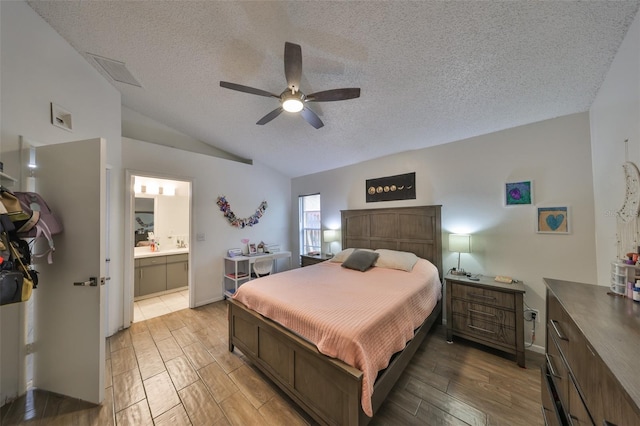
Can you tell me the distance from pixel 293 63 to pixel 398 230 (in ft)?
8.79

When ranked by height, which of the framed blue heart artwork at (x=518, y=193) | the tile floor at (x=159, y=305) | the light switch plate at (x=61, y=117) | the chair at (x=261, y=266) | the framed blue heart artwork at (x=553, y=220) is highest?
the light switch plate at (x=61, y=117)

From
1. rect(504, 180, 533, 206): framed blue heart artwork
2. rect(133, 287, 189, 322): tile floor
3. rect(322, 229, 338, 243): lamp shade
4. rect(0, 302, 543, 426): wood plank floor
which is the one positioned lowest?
rect(0, 302, 543, 426): wood plank floor

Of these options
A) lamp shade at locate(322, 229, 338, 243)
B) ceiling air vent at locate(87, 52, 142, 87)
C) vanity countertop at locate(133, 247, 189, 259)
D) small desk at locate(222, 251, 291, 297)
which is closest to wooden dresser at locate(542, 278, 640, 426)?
lamp shade at locate(322, 229, 338, 243)

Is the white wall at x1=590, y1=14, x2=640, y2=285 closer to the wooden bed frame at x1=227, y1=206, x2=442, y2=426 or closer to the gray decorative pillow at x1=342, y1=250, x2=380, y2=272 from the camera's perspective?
the wooden bed frame at x1=227, y1=206, x2=442, y2=426

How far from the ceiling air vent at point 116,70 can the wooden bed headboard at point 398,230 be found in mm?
3475

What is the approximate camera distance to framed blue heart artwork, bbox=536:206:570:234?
7.25 ft

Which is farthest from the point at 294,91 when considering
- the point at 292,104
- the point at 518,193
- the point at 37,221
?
the point at 518,193

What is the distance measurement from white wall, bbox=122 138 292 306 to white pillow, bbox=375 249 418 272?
8.62 feet

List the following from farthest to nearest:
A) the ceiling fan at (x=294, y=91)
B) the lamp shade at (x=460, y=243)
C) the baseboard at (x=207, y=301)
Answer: the baseboard at (x=207, y=301) → the lamp shade at (x=460, y=243) → the ceiling fan at (x=294, y=91)

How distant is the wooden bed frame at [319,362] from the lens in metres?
1.33

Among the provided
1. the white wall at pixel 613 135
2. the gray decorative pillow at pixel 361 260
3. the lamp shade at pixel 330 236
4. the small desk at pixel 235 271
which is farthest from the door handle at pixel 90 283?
the white wall at pixel 613 135

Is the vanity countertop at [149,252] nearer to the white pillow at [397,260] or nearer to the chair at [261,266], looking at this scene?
the chair at [261,266]

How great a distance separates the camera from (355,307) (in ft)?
5.67

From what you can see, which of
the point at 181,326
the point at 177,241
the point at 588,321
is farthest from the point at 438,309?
the point at 177,241
